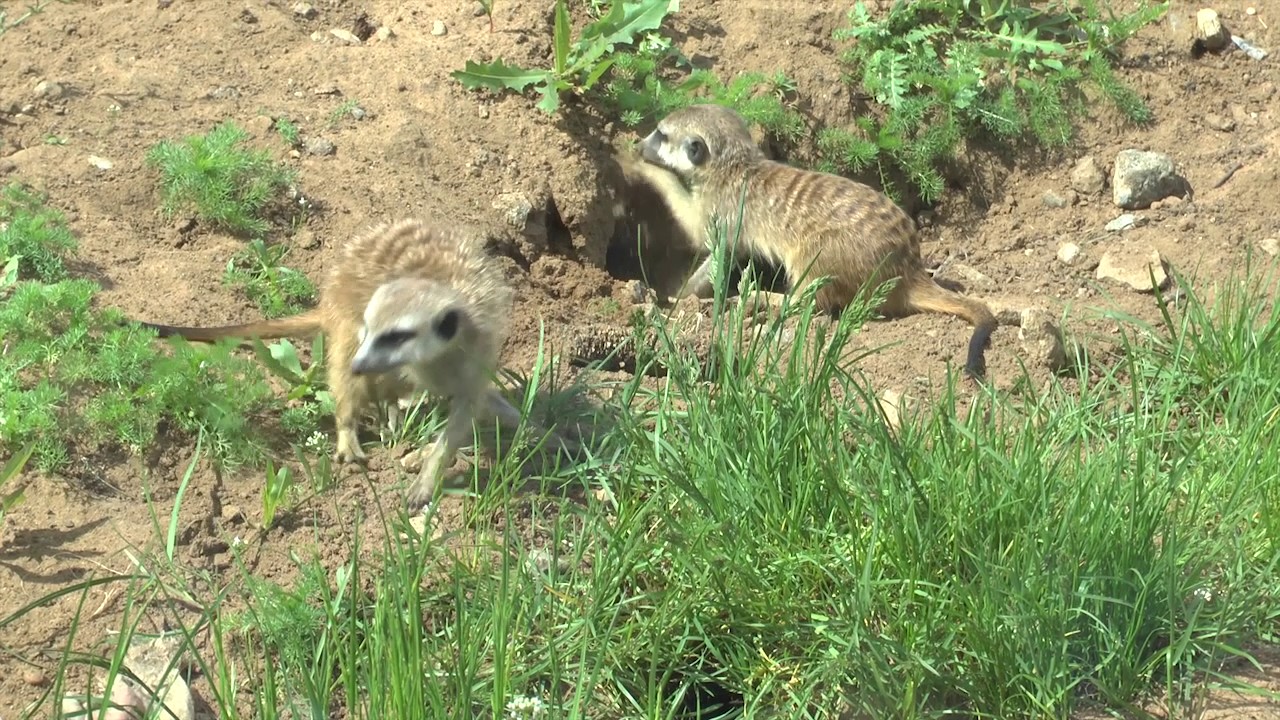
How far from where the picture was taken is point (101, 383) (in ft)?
10.8

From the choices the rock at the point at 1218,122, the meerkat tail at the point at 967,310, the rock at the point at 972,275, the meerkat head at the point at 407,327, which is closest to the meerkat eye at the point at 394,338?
the meerkat head at the point at 407,327

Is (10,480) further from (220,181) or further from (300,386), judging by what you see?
(220,181)

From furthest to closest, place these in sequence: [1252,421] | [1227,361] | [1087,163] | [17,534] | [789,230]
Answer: [1087,163] < [789,230] < [1227,361] < [1252,421] < [17,534]

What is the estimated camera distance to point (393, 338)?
3.19 metres

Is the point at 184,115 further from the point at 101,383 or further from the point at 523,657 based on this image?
the point at 523,657

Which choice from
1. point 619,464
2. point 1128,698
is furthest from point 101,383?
point 1128,698

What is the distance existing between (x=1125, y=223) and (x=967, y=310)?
1022 millimetres

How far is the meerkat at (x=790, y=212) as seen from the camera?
474 cm

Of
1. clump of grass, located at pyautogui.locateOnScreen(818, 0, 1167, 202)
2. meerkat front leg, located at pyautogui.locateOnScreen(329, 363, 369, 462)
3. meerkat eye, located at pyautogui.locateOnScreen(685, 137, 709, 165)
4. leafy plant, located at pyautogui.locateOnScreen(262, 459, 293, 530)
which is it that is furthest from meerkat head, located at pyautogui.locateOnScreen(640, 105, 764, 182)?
leafy plant, located at pyautogui.locateOnScreen(262, 459, 293, 530)

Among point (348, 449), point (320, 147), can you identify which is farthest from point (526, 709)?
point (320, 147)

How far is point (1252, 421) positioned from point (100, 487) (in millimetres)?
2673

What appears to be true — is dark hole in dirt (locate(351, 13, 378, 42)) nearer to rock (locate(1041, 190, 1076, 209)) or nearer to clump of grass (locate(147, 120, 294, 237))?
clump of grass (locate(147, 120, 294, 237))

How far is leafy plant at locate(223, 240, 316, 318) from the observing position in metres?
3.82

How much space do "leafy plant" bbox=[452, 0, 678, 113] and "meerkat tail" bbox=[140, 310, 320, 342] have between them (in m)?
1.38
